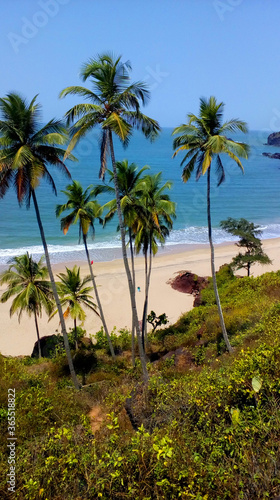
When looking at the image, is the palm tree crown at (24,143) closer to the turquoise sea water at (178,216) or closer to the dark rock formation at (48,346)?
the turquoise sea water at (178,216)

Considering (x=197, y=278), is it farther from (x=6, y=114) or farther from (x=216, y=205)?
(x=216, y=205)

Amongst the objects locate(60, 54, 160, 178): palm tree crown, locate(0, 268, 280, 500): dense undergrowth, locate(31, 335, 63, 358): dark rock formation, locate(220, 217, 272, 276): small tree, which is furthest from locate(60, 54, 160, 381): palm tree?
locate(220, 217, 272, 276): small tree

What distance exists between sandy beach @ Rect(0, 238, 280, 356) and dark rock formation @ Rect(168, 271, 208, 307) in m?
0.63

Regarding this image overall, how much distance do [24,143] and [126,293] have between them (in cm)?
1955

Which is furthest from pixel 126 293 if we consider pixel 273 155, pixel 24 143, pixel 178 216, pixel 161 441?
pixel 273 155

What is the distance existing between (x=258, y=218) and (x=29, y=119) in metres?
50.4

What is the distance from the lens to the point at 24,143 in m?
11.3

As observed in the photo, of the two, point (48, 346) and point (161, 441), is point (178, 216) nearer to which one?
point (48, 346)

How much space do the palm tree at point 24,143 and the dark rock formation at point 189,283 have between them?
20162mm

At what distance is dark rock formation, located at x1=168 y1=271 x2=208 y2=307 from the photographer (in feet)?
96.1

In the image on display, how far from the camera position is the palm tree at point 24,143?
10.9 metres

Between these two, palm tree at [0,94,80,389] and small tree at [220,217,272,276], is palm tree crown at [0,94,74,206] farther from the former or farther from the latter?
small tree at [220,217,272,276]

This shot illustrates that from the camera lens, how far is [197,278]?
30.0m

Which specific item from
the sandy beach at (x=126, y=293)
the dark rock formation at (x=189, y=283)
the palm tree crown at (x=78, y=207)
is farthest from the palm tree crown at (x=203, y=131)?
the dark rock formation at (x=189, y=283)
